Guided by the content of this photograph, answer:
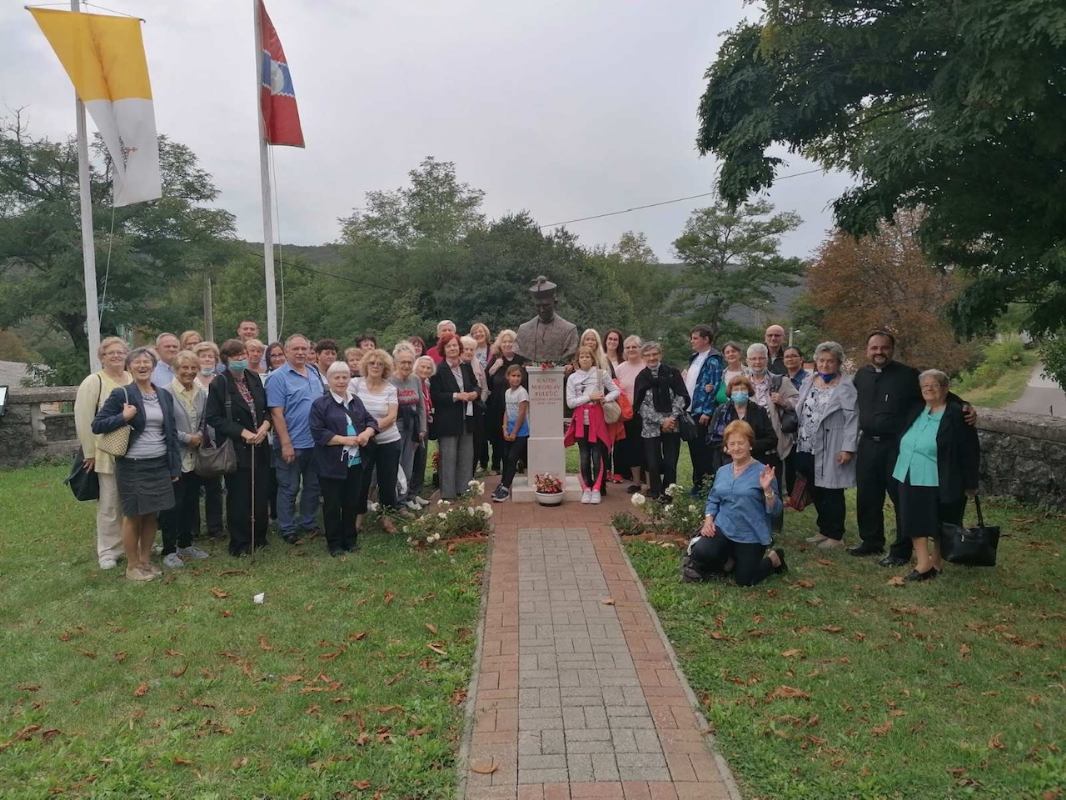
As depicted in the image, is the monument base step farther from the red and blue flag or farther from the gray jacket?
the red and blue flag

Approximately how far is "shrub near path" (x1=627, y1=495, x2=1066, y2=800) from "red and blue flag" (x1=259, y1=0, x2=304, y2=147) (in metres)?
8.21

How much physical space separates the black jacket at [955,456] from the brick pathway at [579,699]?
8.02 ft

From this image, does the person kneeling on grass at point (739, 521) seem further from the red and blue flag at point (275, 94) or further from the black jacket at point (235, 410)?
the red and blue flag at point (275, 94)

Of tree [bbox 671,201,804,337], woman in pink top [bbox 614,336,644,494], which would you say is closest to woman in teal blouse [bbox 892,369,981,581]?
woman in pink top [bbox 614,336,644,494]

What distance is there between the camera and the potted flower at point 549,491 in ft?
27.1

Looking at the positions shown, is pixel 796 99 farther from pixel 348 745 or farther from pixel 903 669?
pixel 348 745

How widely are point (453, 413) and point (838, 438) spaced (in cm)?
376

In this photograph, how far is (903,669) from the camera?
4496mm

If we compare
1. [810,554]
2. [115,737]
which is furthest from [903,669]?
[115,737]

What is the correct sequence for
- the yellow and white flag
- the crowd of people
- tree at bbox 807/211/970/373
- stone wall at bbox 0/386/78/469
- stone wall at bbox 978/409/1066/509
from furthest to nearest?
tree at bbox 807/211/970/373
stone wall at bbox 0/386/78/469
the yellow and white flag
stone wall at bbox 978/409/1066/509
the crowd of people

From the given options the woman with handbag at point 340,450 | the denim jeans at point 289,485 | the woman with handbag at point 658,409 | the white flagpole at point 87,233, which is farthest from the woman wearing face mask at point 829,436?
the white flagpole at point 87,233

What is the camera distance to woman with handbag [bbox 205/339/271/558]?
21.5 ft

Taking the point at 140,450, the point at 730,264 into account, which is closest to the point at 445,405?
the point at 140,450

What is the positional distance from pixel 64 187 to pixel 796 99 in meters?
23.9
